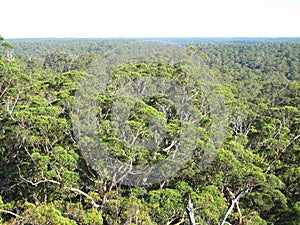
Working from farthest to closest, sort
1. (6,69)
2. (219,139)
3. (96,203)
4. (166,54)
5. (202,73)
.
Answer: (166,54), (202,73), (6,69), (219,139), (96,203)

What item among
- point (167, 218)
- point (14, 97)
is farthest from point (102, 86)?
point (167, 218)

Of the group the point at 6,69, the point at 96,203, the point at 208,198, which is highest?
the point at 6,69

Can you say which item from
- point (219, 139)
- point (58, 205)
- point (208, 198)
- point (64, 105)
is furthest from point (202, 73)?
point (58, 205)

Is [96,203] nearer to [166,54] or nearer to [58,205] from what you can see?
[58,205]

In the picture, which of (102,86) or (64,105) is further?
(102,86)

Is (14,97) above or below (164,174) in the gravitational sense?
above

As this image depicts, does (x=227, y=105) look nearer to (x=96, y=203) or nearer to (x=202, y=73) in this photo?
(x=202, y=73)

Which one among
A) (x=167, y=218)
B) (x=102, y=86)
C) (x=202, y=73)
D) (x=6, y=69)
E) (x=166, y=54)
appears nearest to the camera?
(x=167, y=218)

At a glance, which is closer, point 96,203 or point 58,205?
point 58,205

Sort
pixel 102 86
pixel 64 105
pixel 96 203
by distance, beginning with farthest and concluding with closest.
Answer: pixel 102 86, pixel 64 105, pixel 96 203
